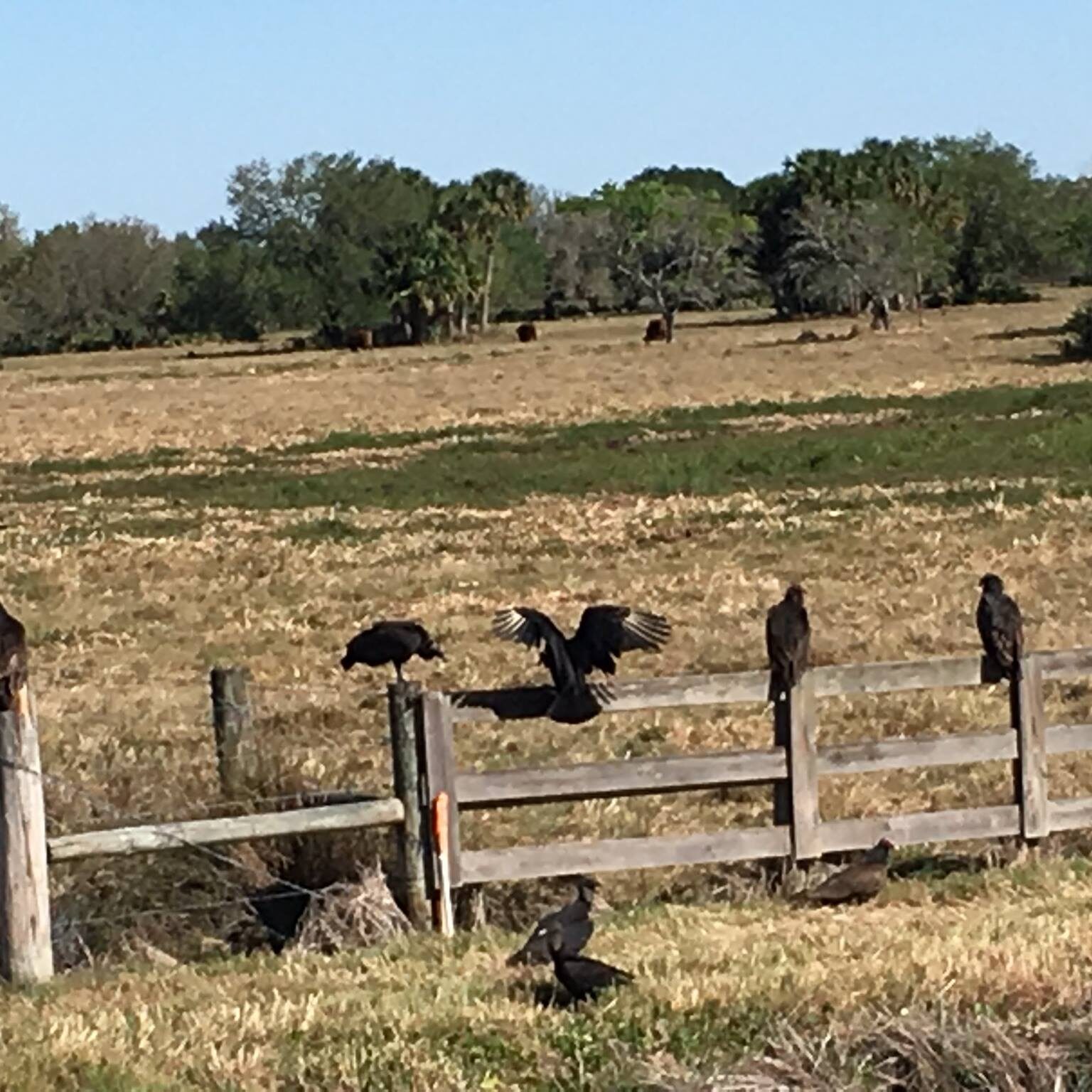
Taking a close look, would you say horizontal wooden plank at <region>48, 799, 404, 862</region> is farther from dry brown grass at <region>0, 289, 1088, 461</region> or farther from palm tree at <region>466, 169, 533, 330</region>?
palm tree at <region>466, 169, 533, 330</region>

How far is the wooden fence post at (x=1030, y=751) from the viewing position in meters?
9.05

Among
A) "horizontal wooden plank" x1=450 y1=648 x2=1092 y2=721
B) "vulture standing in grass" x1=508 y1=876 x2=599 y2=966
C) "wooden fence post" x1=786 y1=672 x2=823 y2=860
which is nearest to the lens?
"vulture standing in grass" x1=508 y1=876 x2=599 y2=966

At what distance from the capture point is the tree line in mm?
83812

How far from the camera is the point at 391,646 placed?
9.41 m

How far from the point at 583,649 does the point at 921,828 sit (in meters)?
1.64

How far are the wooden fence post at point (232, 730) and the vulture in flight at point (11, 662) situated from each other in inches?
37.4

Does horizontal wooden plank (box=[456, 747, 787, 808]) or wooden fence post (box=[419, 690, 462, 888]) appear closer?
wooden fence post (box=[419, 690, 462, 888])

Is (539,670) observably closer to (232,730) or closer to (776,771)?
(232,730)

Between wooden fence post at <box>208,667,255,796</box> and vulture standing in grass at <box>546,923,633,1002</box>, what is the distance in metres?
2.99

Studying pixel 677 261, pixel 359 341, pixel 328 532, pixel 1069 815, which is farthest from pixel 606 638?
pixel 677 261

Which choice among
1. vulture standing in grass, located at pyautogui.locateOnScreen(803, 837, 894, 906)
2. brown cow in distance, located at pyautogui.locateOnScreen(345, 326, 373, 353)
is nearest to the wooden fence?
vulture standing in grass, located at pyautogui.locateOnScreen(803, 837, 894, 906)

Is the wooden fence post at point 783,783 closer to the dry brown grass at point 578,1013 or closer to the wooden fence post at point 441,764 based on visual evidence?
the dry brown grass at point 578,1013

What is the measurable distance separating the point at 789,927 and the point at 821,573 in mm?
10649

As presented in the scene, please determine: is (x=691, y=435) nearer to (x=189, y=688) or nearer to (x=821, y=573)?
(x=821, y=573)
